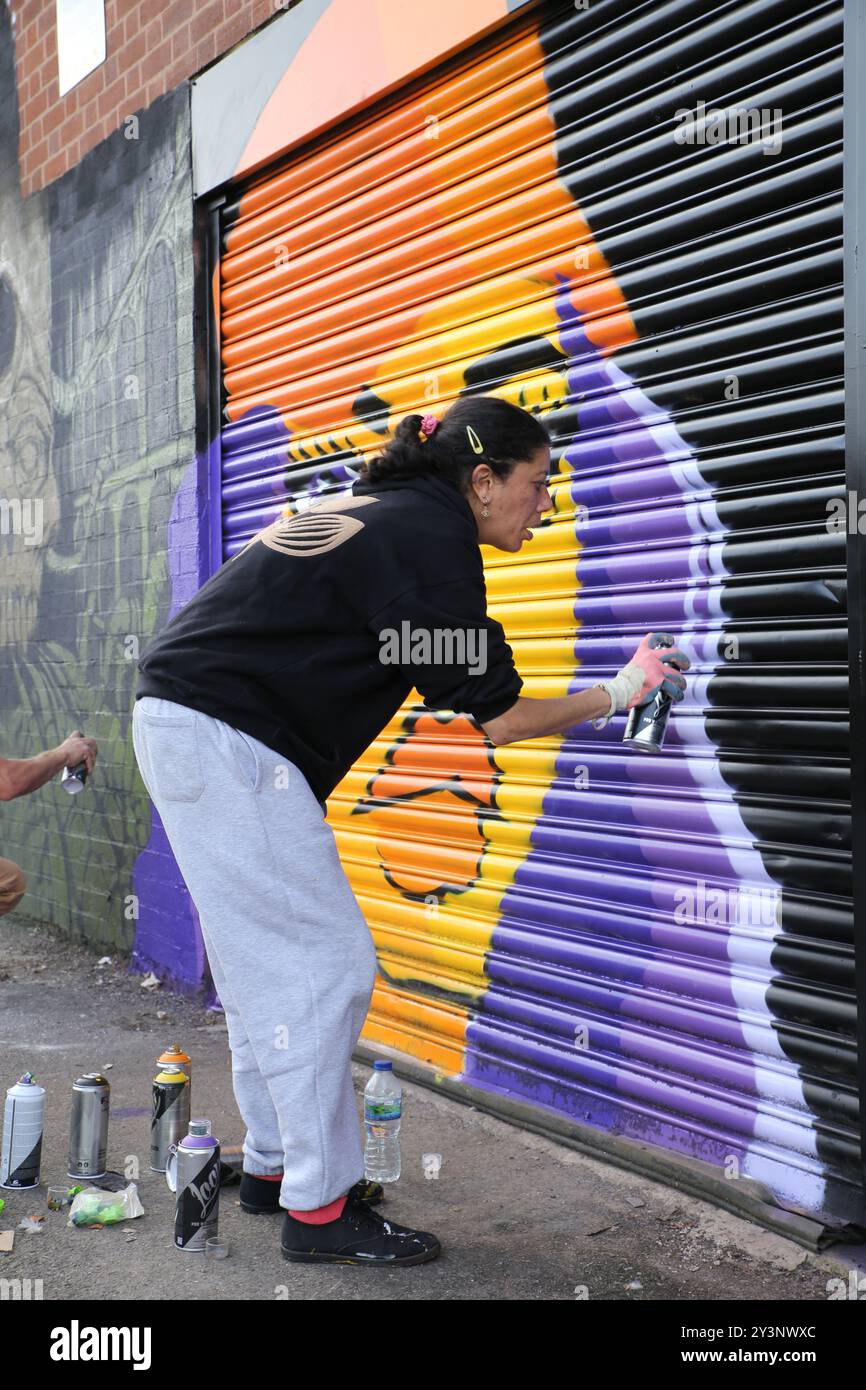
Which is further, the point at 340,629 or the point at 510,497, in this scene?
Answer: the point at 510,497

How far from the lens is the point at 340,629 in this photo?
2988 millimetres

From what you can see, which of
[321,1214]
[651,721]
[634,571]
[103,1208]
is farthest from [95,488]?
[321,1214]

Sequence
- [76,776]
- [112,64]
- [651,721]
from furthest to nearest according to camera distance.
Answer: [112,64]
[76,776]
[651,721]

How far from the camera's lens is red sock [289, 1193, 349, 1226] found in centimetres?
308

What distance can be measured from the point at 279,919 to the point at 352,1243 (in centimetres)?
82

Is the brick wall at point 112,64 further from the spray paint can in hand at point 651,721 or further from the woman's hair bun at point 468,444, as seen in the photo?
the spray paint can in hand at point 651,721

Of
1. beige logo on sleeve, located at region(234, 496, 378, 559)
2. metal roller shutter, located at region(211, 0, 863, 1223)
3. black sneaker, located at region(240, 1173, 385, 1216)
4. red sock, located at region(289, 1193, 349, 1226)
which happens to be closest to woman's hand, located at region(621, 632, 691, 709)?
metal roller shutter, located at region(211, 0, 863, 1223)

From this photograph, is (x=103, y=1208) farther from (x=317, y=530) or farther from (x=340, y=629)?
(x=317, y=530)

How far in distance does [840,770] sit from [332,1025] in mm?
1408

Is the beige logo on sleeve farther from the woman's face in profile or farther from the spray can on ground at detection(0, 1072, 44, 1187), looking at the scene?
the spray can on ground at detection(0, 1072, 44, 1187)

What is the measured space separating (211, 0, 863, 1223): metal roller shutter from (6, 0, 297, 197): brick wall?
1139 mm

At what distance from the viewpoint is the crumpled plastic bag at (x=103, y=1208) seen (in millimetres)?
3385
